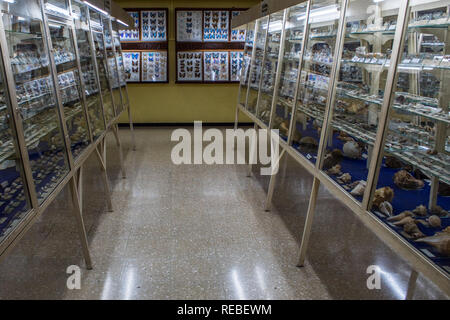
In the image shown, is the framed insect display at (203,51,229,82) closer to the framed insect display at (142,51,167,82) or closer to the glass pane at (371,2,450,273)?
the framed insect display at (142,51,167,82)

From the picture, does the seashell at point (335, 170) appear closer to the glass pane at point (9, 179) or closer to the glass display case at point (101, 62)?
the glass pane at point (9, 179)

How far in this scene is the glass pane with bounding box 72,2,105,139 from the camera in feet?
10.8

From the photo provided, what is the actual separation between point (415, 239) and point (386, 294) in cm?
102

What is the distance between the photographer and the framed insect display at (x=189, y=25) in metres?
7.18

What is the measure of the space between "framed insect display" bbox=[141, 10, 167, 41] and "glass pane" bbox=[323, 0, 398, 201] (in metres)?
5.74

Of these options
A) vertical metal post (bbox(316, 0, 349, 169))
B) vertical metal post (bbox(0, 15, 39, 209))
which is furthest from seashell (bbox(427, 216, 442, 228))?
vertical metal post (bbox(0, 15, 39, 209))

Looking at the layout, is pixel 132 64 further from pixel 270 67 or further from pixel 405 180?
pixel 405 180

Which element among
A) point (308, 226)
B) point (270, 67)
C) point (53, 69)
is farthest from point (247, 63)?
point (53, 69)

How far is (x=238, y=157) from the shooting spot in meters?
5.66

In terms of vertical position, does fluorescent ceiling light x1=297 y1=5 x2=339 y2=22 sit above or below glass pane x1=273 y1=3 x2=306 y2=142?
above

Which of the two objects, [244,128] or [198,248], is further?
[244,128]

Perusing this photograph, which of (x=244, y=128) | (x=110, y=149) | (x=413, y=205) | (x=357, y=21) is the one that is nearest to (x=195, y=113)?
(x=244, y=128)

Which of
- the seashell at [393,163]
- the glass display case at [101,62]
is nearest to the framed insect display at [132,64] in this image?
the glass display case at [101,62]

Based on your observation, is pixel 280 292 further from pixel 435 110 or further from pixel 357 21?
pixel 357 21
